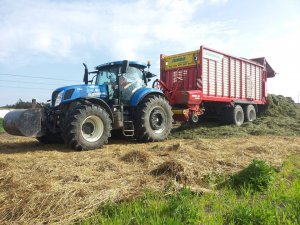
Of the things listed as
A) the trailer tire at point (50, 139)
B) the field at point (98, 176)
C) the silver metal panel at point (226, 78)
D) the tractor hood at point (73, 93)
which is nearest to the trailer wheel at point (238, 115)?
the silver metal panel at point (226, 78)

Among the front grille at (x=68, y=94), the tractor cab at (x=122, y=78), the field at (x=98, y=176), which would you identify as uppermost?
the tractor cab at (x=122, y=78)

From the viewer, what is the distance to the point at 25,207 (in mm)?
3320

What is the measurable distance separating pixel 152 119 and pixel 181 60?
3810 mm

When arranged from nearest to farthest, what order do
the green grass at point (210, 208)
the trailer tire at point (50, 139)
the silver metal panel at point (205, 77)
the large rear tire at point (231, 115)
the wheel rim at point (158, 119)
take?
1. the green grass at point (210, 208)
2. the trailer tire at point (50, 139)
3. the wheel rim at point (158, 119)
4. the silver metal panel at point (205, 77)
5. the large rear tire at point (231, 115)

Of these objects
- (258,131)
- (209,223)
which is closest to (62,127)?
(209,223)

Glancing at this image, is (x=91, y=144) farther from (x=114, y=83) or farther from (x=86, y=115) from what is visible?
(x=114, y=83)

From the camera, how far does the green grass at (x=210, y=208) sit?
3.14 meters

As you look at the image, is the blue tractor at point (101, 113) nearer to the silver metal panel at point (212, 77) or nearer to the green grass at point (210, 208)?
the silver metal panel at point (212, 77)

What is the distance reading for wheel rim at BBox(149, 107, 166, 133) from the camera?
9.25 meters

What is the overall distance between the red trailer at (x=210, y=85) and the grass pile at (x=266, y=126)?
503 mm

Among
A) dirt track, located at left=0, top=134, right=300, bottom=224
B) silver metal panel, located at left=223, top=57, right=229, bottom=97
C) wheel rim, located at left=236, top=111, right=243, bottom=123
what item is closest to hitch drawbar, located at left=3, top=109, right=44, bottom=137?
dirt track, located at left=0, top=134, right=300, bottom=224

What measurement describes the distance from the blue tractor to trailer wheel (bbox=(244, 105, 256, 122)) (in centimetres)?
563

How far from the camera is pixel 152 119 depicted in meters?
9.22

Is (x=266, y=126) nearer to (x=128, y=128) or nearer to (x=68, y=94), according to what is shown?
(x=128, y=128)
